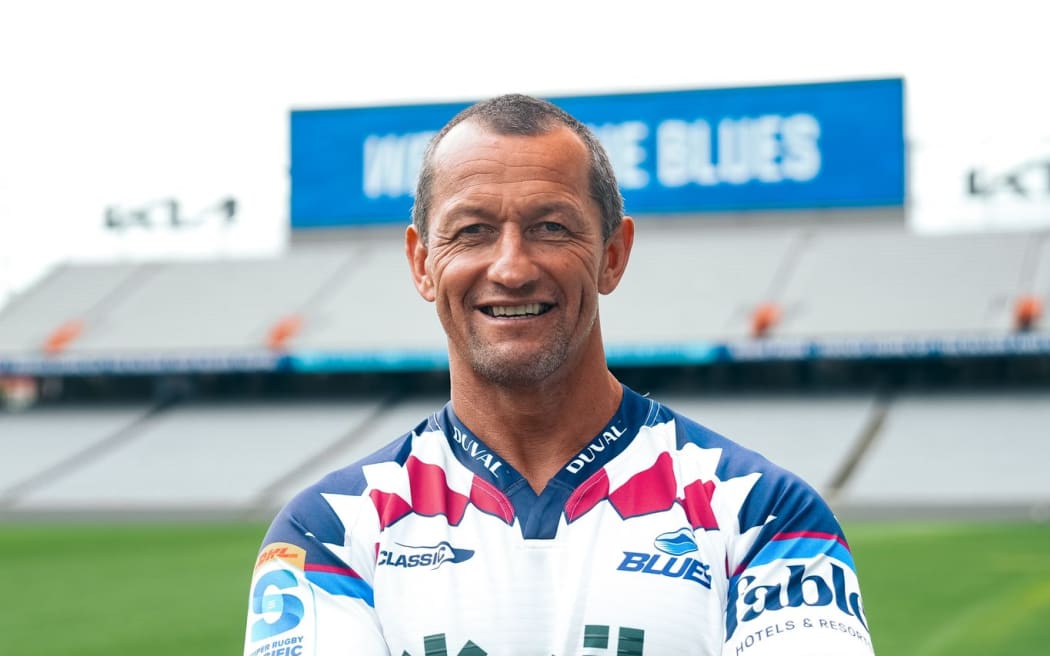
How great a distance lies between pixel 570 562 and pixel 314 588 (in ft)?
1.52

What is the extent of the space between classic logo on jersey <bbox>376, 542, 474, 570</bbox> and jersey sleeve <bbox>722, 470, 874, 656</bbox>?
0.49 metres

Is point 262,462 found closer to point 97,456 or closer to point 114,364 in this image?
point 97,456

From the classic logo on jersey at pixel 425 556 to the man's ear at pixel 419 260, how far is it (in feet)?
1.57

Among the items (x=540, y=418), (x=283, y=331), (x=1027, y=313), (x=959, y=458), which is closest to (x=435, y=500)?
(x=540, y=418)

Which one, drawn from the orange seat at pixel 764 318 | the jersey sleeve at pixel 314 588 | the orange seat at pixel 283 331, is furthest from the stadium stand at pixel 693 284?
the jersey sleeve at pixel 314 588

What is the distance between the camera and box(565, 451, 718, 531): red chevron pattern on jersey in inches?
84.4

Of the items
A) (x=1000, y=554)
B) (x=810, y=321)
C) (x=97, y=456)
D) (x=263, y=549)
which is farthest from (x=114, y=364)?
(x=263, y=549)

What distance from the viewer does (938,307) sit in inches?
1004

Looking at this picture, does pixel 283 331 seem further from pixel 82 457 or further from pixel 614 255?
pixel 614 255

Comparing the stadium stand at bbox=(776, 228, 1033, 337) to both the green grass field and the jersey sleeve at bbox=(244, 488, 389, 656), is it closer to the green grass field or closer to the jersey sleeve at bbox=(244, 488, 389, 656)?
the green grass field

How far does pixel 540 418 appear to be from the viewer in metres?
2.26

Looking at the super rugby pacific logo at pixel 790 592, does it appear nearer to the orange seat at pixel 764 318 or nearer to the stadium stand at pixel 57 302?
the orange seat at pixel 764 318

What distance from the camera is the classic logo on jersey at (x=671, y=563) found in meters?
2.07

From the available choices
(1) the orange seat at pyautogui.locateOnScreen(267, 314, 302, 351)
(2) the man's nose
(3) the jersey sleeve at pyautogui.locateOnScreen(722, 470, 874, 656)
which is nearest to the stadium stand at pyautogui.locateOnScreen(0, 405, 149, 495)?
(1) the orange seat at pyautogui.locateOnScreen(267, 314, 302, 351)
